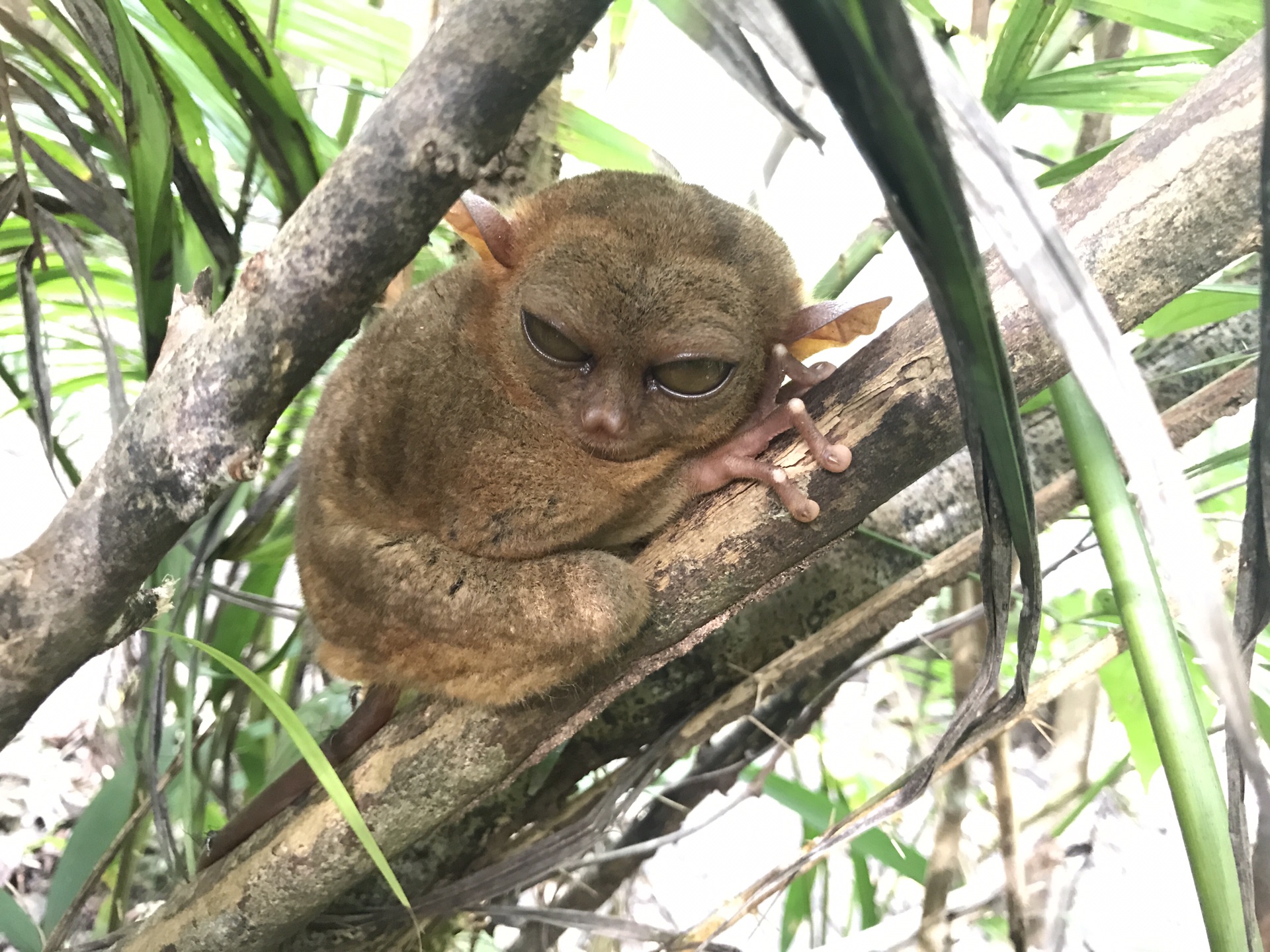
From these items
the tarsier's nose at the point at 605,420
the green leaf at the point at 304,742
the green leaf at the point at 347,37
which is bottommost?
the green leaf at the point at 304,742

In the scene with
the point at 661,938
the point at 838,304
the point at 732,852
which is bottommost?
the point at 661,938

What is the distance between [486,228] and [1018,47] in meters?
1.04

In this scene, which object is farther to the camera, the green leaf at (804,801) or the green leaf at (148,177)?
the green leaf at (804,801)

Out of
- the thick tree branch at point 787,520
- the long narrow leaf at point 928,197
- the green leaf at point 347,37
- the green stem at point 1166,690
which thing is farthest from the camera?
the green leaf at point 347,37

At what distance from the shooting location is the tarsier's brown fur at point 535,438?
4.42 ft

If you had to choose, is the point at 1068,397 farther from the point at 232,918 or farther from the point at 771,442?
the point at 232,918

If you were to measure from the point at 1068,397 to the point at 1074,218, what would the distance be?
244 millimetres

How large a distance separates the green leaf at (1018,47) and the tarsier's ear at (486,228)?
91cm

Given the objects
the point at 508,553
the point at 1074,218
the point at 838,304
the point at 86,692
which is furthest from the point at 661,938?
the point at 86,692

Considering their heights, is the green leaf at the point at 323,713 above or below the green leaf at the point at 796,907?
above

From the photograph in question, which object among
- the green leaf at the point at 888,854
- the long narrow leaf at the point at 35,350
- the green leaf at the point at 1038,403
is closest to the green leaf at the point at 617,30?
the green leaf at the point at 1038,403

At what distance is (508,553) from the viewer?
1.46 meters

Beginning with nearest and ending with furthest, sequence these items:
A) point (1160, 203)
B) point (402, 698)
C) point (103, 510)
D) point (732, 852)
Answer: point (1160, 203) < point (103, 510) < point (402, 698) < point (732, 852)

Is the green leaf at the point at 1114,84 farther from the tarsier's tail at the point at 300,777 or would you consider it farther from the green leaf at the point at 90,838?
the green leaf at the point at 90,838
